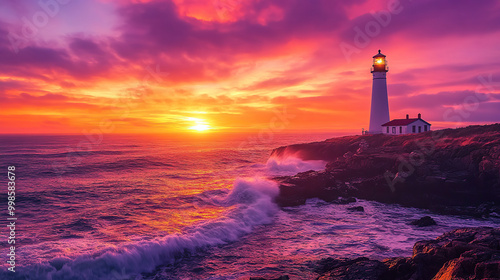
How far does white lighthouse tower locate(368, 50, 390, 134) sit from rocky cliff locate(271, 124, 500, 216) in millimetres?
13716

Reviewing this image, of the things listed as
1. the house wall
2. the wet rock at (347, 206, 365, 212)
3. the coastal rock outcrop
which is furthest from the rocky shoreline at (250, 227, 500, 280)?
the house wall

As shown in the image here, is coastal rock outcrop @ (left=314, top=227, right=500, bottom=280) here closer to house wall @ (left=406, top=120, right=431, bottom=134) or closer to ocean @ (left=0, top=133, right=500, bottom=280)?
ocean @ (left=0, top=133, right=500, bottom=280)

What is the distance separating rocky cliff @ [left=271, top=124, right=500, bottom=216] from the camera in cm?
1866

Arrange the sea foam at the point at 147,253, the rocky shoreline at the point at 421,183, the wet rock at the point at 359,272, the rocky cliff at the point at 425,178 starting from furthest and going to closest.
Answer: the rocky cliff at the point at 425,178, the sea foam at the point at 147,253, the rocky shoreline at the point at 421,183, the wet rock at the point at 359,272

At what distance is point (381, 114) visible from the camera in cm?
4184

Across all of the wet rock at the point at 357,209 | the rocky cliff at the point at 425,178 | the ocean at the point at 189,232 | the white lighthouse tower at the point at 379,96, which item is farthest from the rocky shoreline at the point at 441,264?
the white lighthouse tower at the point at 379,96

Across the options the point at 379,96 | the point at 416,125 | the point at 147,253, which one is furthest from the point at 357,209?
the point at 379,96

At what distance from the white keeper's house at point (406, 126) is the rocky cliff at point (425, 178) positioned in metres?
10.1

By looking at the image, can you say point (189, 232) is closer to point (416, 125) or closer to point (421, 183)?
point (421, 183)

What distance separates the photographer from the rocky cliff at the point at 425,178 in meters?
18.7

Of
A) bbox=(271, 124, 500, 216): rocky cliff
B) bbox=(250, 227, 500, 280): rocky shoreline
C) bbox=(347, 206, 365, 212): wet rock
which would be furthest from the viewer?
bbox=(271, 124, 500, 216): rocky cliff

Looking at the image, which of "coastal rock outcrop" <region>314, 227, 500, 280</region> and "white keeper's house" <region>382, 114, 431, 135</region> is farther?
"white keeper's house" <region>382, 114, 431, 135</region>

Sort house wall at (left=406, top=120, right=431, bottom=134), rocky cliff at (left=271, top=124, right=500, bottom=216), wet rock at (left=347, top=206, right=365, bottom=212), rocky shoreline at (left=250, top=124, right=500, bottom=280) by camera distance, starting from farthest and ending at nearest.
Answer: house wall at (left=406, top=120, right=431, bottom=134)
rocky cliff at (left=271, top=124, right=500, bottom=216)
wet rock at (left=347, top=206, right=365, bottom=212)
rocky shoreline at (left=250, top=124, right=500, bottom=280)

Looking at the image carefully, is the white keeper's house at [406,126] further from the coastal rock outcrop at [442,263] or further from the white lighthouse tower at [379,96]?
the coastal rock outcrop at [442,263]
